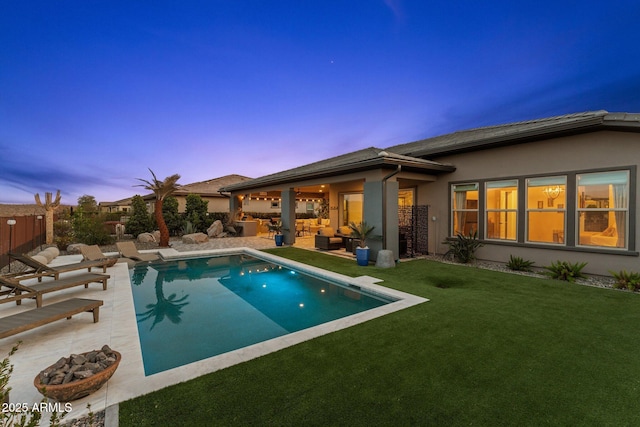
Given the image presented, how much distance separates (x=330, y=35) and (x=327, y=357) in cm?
1504

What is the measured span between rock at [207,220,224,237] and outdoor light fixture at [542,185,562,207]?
715 inches

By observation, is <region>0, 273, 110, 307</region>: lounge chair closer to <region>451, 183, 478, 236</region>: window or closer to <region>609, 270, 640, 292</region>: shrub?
<region>451, 183, 478, 236</region>: window

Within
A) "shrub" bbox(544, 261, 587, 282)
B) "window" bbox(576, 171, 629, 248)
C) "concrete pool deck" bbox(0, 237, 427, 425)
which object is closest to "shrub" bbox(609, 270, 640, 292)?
"shrub" bbox(544, 261, 587, 282)

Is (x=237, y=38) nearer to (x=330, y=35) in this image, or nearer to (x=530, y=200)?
(x=330, y=35)

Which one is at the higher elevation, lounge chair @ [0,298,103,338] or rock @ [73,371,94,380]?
lounge chair @ [0,298,103,338]

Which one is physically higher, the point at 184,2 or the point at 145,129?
the point at 184,2

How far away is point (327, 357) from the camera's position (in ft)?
12.0

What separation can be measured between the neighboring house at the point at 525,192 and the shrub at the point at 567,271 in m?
0.43

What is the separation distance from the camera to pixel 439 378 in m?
3.19

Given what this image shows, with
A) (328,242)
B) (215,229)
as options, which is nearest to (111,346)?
(328,242)

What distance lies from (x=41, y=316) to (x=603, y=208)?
13001 mm

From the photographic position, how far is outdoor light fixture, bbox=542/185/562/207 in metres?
8.66

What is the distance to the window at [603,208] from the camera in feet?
24.7

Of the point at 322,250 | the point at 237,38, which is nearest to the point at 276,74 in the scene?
the point at 237,38
